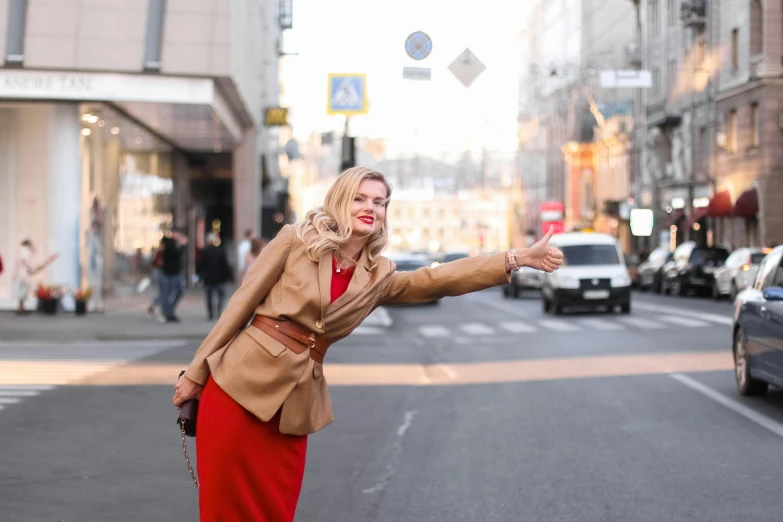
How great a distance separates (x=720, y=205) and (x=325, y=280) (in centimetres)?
4728

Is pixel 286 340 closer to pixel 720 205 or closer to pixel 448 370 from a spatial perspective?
pixel 448 370

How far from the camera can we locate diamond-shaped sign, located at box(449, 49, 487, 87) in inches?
902

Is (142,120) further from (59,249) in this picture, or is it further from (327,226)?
(327,226)

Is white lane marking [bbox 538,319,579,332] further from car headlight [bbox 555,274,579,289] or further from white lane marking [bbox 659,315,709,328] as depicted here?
white lane marking [bbox 659,315,709,328]

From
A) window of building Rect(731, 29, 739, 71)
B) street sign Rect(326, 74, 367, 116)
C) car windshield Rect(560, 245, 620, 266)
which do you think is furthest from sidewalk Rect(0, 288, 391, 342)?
window of building Rect(731, 29, 739, 71)

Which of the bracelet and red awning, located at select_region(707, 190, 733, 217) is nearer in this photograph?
the bracelet

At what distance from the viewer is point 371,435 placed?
34.6 ft

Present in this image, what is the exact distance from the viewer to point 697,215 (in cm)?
5381

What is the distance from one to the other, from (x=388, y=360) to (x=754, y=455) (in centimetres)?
982

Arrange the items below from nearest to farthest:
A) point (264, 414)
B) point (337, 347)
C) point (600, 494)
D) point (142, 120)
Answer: point (264, 414)
point (600, 494)
point (337, 347)
point (142, 120)

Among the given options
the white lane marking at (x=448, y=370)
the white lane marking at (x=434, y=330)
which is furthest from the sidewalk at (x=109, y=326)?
the white lane marking at (x=448, y=370)

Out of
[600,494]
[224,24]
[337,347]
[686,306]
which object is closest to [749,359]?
[600,494]

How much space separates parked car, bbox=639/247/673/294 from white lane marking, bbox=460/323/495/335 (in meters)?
18.8

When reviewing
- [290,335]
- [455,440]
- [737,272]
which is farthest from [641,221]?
[290,335]
